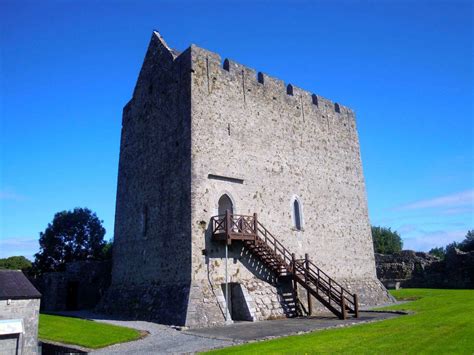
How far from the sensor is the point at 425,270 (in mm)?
32406

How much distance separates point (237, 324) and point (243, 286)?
2.11m

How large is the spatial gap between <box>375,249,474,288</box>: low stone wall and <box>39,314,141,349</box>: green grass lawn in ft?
83.0

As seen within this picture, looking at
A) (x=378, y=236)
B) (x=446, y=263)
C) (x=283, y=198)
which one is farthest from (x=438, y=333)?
(x=378, y=236)

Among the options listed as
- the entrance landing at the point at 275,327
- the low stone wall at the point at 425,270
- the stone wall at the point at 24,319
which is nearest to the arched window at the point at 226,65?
the entrance landing at the point at 275,327

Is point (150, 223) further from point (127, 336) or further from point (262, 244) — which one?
point (127, 336)

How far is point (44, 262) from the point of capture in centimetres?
3553

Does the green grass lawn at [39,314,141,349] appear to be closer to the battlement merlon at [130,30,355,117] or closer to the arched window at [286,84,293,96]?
the battlement merlon at [130,30,355,117]

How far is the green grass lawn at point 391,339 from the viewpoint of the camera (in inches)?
364

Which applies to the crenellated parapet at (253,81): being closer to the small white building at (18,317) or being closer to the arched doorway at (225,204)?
the arched doorway at (225,204)

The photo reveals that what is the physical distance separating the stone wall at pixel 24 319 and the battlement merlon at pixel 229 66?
38.2ft

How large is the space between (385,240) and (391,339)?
5933 cm

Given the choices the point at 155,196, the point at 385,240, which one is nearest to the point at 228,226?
the point at 155,196

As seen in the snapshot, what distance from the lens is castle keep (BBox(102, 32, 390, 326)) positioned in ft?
54.7

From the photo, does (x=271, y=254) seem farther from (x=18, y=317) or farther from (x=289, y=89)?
(x=289, y=89)
